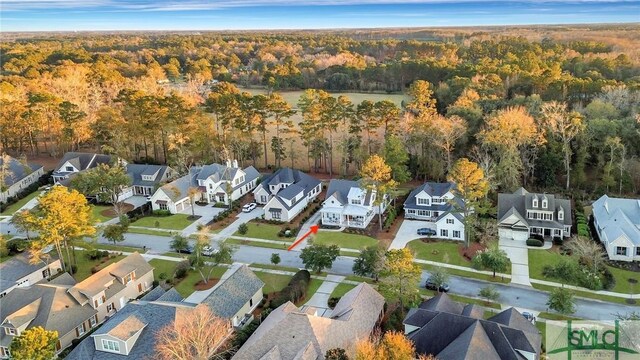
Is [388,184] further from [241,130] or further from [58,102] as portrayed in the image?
[58,102]

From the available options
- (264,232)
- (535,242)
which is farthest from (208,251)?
(535,242)

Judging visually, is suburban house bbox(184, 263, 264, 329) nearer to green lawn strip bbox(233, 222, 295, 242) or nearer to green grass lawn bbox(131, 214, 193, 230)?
green lawn strip bbox(233, 222, 295, 242)

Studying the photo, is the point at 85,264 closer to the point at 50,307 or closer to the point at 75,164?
the point at 50,307

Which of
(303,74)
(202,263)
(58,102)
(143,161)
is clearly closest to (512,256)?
(202,263)

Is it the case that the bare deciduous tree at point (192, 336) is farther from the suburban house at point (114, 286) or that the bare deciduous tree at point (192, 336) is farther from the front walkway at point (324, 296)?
the suburban house at point (114, 286)

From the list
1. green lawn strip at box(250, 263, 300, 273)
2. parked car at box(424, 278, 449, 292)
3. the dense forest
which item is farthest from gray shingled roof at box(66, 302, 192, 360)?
the dense forest
